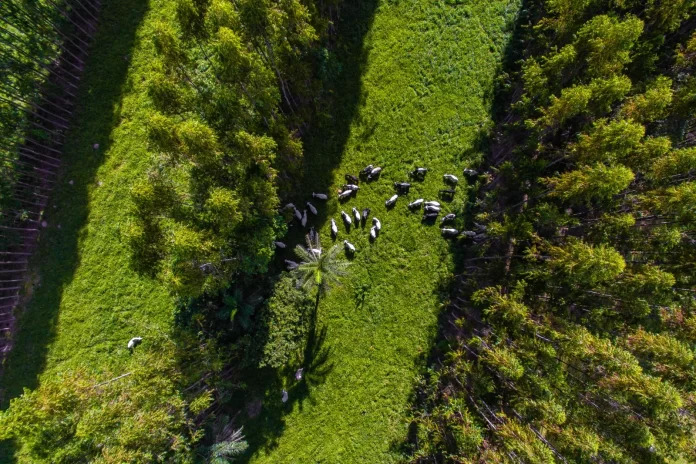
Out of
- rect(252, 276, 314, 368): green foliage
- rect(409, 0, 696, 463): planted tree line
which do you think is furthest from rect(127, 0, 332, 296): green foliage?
rect(409, 0, 696, 463): planted tree line

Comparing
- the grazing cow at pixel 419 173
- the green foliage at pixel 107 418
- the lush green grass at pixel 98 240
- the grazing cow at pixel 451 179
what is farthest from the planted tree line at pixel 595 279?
the lush green grass at pixel 98 240

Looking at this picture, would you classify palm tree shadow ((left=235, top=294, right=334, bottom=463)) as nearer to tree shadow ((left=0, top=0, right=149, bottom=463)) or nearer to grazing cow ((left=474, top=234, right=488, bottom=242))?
grazing cow ((left=474, top=234, right=488, bottom=242))

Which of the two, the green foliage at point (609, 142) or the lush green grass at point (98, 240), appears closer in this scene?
the green foliage at point (609, 142)

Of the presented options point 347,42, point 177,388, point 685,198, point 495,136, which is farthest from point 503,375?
point 347,42

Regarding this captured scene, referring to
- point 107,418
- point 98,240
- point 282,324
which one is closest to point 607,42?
point 282,324

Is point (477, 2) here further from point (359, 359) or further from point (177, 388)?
point (177, 388)

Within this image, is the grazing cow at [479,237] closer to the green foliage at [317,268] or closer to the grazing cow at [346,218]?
the grazing cow at [346,218]
